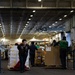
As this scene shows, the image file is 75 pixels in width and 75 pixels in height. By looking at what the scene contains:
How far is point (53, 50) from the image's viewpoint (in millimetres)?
15883

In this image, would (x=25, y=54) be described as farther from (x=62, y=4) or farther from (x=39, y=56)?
(x=62, y=4)

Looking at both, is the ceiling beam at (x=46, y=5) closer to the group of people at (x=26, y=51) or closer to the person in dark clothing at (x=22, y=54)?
the group of people at (x=26, y=51)

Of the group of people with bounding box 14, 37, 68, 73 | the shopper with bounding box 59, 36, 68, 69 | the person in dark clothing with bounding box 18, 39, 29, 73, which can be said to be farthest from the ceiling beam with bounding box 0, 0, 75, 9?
the person in dark clothing with bounding box 18, 39, 29, 73

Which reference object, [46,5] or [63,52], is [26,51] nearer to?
[63,52]

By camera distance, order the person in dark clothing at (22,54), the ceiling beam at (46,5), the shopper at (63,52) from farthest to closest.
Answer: the ceiling beam at (46,5) → the shopper at (63,52) → the person in dark clothing at (22,54)

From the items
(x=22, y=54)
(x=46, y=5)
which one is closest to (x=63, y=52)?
(x=22, y=54)

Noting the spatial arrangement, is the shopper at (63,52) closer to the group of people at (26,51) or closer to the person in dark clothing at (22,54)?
the group of people at (26,51)

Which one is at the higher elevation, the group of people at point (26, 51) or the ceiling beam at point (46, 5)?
the ceiling beam at point (46, 5)

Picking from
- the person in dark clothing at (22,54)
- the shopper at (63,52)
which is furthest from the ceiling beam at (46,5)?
A: the person in dark clothing at (22,54)

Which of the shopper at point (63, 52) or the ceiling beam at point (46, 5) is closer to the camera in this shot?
the shopper at point (63, 52)

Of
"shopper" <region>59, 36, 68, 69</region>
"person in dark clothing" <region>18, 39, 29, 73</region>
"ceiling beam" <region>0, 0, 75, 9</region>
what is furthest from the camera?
"ceiling beam" <region>0, 0, 75, 9</region>

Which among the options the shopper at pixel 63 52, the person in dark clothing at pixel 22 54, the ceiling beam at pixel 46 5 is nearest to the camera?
the person in dark clothing at pixel 22 54

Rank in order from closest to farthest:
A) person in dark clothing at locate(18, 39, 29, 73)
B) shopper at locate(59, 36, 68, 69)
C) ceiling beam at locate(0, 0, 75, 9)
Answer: person in dark clothing at locate(18, 39, 29, 73)
shopper at locate(59, 36, 68, 69)
ceiling beam at locate(0, 0, 75, 9)

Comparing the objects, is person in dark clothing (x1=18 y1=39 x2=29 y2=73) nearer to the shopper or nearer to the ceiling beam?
the shopper
